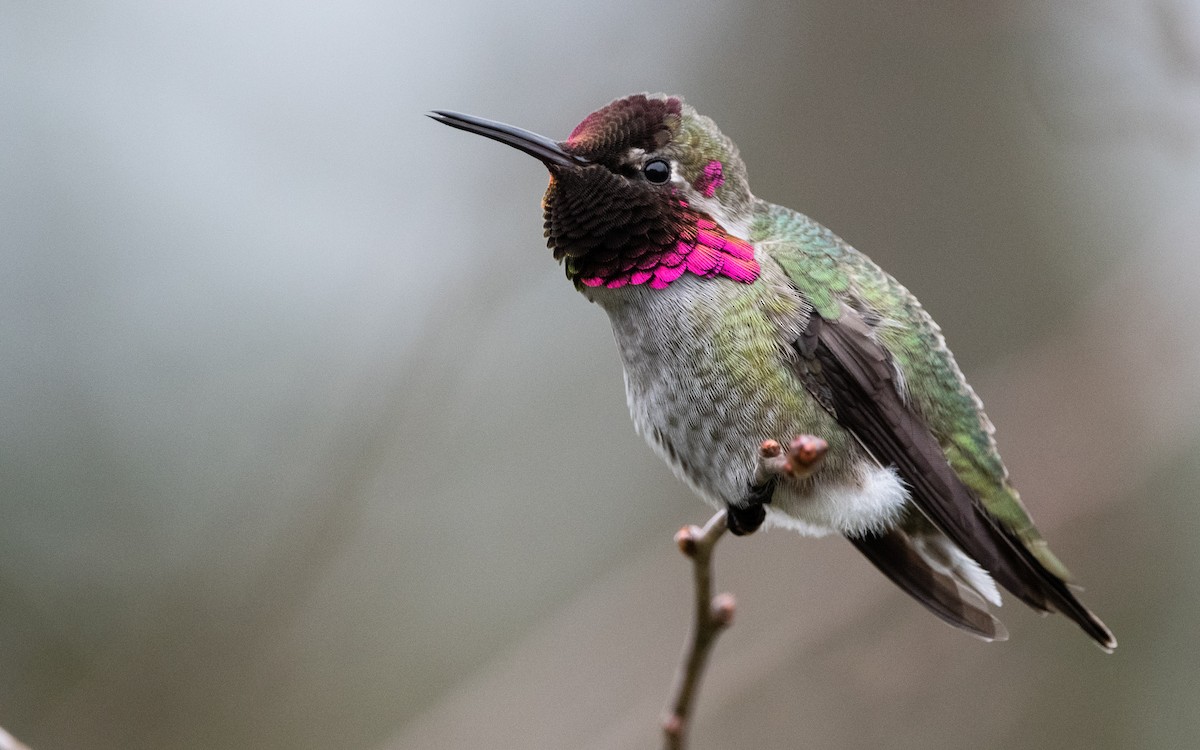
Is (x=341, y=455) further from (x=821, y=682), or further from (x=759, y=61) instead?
(x=759, y=61)

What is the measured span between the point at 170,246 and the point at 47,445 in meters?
1.43

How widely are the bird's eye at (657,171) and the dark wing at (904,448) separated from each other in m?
0.52

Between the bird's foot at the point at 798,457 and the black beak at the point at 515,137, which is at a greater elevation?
the black beak at the point at 515,137

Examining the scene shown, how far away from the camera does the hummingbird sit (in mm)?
2580

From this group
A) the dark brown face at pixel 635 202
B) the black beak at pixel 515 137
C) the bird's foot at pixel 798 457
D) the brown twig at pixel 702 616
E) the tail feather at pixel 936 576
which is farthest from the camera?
the tail feather at pixel 936 576

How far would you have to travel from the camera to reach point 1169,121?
2711 mm

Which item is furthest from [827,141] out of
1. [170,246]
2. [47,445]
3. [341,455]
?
[47,445]

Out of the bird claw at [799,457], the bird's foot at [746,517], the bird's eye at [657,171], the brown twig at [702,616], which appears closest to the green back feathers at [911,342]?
the bird's eye at [657,171]

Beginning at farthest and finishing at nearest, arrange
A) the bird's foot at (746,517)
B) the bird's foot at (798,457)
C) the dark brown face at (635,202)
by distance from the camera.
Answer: the bird's foot at (746,517), the dark brown face at (635,202), the bird's foot at (798,457)

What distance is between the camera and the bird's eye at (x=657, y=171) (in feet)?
8.71

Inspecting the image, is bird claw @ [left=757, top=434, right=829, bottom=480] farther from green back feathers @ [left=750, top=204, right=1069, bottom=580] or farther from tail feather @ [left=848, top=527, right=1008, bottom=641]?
tail feather @ [left=848, top=527, right=1008, bottom=641]

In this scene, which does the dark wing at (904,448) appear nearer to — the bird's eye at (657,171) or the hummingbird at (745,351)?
the hummingbird at (745,351)

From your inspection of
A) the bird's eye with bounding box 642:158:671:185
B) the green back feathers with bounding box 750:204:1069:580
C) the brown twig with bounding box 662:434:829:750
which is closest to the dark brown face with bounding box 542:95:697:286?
the bird's eye with bounding box 642:158:671:185

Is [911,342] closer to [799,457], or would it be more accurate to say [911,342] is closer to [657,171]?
[657,171]
